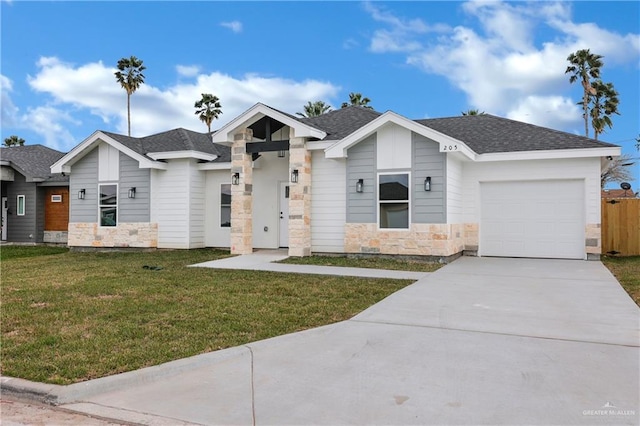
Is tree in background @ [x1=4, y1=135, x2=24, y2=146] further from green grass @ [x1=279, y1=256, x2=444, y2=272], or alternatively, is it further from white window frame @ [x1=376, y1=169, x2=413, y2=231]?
white window frame @ [x1=376, y1=169, x2=413, y2=231]

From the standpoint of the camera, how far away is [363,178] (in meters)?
12.6

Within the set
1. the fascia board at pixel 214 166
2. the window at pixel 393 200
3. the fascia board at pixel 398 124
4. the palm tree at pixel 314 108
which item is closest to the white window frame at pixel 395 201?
the window at pixel 393 200

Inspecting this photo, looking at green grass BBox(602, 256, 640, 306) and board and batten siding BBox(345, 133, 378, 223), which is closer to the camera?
green grass BBox(602, 256, 640, 306)

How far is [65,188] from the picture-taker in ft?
65.1

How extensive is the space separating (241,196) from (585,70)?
1122 inches

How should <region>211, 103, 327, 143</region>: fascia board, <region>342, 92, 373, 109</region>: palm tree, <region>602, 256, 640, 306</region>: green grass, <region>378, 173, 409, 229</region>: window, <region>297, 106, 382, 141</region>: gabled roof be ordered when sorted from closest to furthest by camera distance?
<region>602, 256, 640, 306</region>: green grass, <region>378, 173, 409, 229</region>: window, <region>211, 103, 327, 143</region>: fascia board, <region>297, 106, 382, 141</region>: gabled roof, <region>342, 92, 373, 109</region>: palm tree

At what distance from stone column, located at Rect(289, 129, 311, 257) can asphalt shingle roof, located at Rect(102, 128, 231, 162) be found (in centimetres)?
352

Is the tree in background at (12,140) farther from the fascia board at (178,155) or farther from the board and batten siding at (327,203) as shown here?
the board and batten siding at (327,203)

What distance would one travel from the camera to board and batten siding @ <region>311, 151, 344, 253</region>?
43.4 feet

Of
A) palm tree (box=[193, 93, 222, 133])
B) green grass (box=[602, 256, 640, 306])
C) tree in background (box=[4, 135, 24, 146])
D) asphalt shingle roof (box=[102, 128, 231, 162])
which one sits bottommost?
green grass (box=[602, 256, 640, 306])

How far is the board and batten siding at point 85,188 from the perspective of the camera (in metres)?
16.3

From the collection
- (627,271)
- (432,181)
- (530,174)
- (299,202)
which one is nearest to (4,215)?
(299,202)

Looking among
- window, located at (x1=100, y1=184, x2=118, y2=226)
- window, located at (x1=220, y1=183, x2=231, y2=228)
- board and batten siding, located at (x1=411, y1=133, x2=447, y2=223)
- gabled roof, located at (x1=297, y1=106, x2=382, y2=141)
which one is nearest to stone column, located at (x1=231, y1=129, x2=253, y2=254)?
window, located at (x1=220, y1=183, x2=231, y2=228)

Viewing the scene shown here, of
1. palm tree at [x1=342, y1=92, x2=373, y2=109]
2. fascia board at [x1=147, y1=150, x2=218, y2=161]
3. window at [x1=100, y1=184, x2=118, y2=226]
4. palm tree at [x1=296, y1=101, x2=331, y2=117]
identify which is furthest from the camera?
palm tree at [x1=296, y1=101, x2=331, y2=117]
